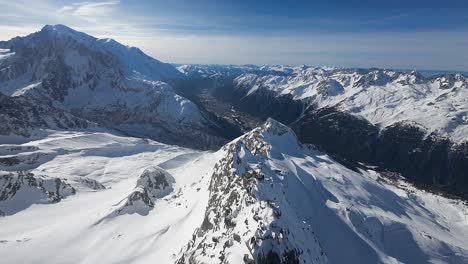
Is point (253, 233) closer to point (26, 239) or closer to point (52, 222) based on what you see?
point (26, 239)

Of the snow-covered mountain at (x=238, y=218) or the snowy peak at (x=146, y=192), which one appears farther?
A: the snowy peak at (x=146, y=192)

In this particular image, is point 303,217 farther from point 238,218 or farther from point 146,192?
point 146,192

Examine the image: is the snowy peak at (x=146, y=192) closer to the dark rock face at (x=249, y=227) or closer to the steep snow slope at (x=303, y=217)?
the steep snow slope at (x=303, y=217)

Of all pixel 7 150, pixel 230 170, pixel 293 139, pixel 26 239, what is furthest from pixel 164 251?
pixel 7 150

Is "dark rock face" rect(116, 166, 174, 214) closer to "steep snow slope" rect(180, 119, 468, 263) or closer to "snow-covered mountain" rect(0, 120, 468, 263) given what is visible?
"snow-covered mountain" rect(0, 120, 468, 263)

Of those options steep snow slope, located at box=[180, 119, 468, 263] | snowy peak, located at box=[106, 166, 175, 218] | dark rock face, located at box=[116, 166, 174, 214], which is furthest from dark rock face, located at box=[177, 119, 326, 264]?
dark rock face, located at box=[116, 166, 174, 214]

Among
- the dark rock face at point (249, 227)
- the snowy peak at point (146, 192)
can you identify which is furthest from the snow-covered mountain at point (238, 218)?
the snowy peak at point (146, 192)

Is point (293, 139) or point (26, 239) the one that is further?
point (293, 139)

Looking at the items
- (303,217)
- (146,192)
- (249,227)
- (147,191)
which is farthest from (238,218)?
(147,191)
